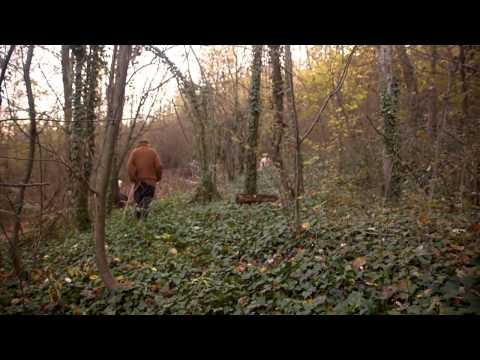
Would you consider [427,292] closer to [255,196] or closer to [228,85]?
[255,196]

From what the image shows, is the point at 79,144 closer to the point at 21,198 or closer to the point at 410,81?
the point at 21,198

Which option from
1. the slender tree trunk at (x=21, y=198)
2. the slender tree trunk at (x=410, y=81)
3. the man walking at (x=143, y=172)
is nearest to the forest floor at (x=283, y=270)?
the slender tree trunk at (x=21, y=198)

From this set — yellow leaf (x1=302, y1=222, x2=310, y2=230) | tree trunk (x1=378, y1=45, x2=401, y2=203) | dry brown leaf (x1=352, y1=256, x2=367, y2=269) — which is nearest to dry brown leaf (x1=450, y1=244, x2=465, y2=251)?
dry brown leaf (x1=352, y1=256, x2=367, y2=269)

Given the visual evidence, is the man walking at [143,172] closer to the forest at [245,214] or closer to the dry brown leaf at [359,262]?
the forest at [245,214]

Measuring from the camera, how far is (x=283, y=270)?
4.15 meters

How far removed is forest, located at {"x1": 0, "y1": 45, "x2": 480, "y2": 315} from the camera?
3508 mm

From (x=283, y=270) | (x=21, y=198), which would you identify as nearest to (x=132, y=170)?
(x=21, y=198)

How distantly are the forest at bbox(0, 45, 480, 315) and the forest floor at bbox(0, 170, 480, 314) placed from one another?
1.0 inches

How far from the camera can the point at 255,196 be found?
30.8 ft

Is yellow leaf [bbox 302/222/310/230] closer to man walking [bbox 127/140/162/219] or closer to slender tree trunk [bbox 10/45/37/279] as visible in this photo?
slender tree trunk [bbox 10/45/37/279]

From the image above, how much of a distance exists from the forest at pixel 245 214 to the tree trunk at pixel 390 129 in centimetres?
4

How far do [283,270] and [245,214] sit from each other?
362cm

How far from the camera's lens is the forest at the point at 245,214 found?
3508 millimetres
